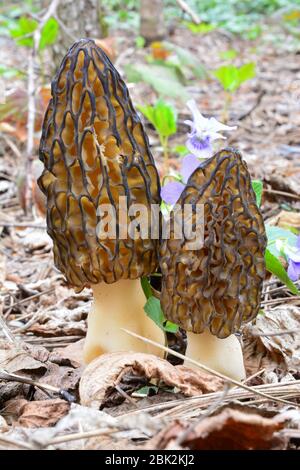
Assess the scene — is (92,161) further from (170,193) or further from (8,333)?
(8,333)

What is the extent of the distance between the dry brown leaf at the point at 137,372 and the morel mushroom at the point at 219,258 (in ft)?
0.46

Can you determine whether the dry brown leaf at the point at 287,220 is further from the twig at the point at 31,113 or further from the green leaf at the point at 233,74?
the green leaf at the point at 233,74

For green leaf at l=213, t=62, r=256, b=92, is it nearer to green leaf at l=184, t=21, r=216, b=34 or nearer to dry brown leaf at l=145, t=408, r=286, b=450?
green leaf at l=184, t=21, r=216, b=34

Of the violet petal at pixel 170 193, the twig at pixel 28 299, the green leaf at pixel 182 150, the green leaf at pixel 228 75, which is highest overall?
the green leaf at pixel 228 75

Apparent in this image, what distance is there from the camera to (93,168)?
1.98 meters

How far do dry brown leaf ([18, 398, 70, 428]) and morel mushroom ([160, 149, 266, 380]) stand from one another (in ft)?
1.41

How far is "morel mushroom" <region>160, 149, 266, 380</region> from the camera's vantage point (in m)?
1.88

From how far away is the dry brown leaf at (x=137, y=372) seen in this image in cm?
182

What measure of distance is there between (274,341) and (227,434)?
89 cm

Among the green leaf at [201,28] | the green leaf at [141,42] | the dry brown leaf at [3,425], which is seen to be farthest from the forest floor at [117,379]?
the green leaf at [141,42]

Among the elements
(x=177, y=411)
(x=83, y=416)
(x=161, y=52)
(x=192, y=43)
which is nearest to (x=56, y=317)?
(x=177, y=411)

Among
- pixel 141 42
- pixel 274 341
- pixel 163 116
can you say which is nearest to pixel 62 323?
pixel 274 341
